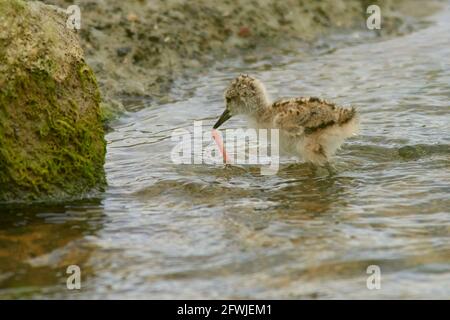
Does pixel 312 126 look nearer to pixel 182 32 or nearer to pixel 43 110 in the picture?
pixel 43 110

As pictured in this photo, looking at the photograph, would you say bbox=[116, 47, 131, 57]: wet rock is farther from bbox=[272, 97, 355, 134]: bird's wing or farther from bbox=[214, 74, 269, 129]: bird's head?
bbox=[272, 97, 355, 134]: bird's wing

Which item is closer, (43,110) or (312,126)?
(43,110)

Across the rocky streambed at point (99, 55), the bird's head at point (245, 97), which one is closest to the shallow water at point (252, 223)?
the rocky streambed at point (99, 55)

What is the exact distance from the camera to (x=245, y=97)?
27.8 ft

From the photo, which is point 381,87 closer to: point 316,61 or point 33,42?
point 316,61

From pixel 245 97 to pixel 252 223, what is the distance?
2123 millimetres

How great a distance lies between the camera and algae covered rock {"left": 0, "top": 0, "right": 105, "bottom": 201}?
6590mm

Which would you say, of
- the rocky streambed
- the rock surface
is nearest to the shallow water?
the rocky streambed

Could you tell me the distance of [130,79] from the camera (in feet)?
34.5

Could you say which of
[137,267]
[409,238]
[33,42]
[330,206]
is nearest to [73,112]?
[33,42]

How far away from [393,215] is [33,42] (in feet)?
9.07

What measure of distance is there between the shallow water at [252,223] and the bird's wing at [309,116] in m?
0.38

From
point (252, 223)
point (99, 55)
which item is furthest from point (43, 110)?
point (99, 55)

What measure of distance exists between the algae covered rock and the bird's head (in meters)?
1.75
